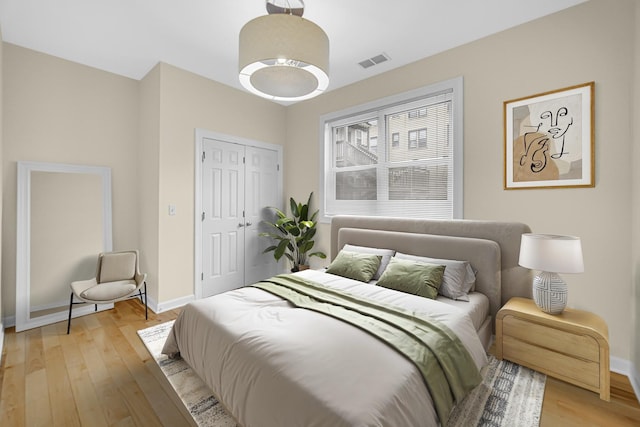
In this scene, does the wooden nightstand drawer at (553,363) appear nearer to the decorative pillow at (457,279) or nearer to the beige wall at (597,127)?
the decorative pillow at (457,279)

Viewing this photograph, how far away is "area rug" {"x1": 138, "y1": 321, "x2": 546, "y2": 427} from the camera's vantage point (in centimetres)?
165

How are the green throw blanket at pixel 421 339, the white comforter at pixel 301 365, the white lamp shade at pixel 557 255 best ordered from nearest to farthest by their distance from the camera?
the white comforter at pixel 301 365, the green throw blanket at pixel 421 339, the white lamp shade at pixel 557 255

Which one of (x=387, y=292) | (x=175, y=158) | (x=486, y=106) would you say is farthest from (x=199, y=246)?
(x=486, y=106)

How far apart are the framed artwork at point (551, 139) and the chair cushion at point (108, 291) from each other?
3917 mm

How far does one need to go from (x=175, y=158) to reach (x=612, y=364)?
4553 millimetres

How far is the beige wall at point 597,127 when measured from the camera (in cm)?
206

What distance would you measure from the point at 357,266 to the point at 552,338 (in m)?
1.54

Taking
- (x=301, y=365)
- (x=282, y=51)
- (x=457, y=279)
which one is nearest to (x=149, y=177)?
(x=282, y=51)

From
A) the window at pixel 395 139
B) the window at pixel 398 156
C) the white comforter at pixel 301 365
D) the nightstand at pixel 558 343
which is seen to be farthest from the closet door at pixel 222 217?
the nightstand at pixel 558 343

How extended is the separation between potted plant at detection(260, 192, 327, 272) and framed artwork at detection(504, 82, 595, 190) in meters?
2.47

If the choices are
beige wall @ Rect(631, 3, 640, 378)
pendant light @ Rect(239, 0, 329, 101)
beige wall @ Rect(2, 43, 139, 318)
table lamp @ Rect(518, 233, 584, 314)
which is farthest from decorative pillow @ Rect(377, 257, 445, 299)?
beige wall @ Rect(2, 43, 139, 318)

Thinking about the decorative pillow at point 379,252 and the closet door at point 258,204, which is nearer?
the decorative pillow at point 379,252

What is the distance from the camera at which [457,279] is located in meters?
2.37

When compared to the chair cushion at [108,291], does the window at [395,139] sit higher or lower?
higher
